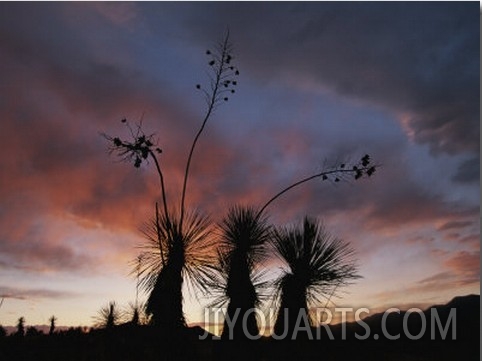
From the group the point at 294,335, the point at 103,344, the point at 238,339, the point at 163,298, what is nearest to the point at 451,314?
the point at 294,335

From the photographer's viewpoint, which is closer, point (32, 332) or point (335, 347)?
point (335, 347)

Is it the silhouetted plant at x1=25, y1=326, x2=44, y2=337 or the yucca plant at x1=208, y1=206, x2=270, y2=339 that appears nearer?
the yucca plant at x1=208, y1=206, x2=270, y2=339

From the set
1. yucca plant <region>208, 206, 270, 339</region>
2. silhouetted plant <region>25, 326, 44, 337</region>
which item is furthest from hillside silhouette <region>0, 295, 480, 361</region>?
silhouetted plant <region>25, 326, 44, 337</region>

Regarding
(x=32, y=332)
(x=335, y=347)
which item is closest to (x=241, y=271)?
(x=335, y=347)

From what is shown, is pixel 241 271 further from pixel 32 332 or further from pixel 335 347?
pixel 32 332

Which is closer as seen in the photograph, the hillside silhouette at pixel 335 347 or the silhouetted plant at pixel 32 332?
the hillside silhouette at pixel 335 347

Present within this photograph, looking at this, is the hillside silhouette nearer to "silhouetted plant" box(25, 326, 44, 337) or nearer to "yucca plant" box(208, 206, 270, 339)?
"yucca plant" box(208, 206, 270, 339)

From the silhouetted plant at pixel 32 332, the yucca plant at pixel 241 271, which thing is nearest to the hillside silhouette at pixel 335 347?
the yucca plant at pixel 241 271

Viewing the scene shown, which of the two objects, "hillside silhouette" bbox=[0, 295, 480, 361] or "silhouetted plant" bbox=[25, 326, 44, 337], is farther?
"silhouetted plant" bbox=[25, 326, 44, 337]

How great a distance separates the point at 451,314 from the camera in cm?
1184

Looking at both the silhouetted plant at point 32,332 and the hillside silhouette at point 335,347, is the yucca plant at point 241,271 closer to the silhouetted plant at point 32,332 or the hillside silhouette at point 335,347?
the hillside silhouette at point 335,347

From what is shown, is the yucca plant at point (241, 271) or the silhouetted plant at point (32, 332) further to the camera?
the silhouetted plant at point (32, 332)

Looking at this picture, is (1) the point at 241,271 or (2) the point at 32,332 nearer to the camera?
(1) the point at 241,271

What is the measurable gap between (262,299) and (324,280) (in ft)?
5.62
